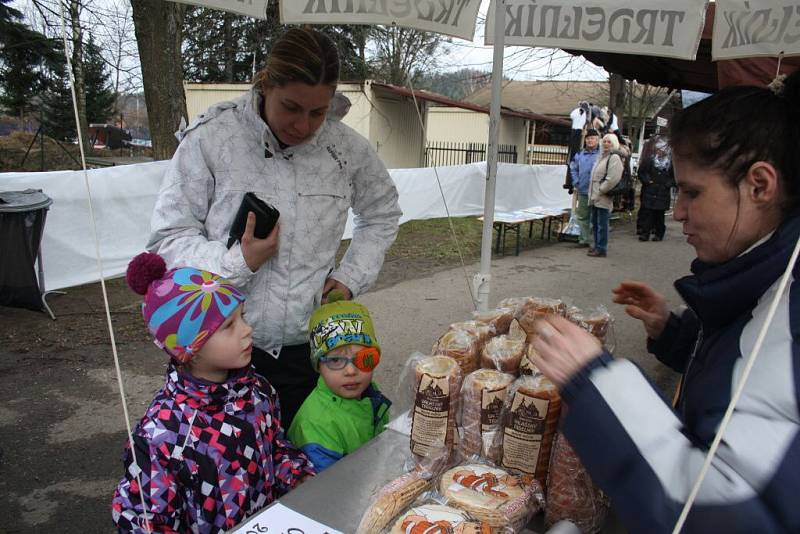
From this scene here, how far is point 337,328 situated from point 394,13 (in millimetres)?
1574

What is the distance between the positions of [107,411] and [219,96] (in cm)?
1562

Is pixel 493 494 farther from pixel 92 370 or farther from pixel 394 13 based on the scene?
pixel 92 370

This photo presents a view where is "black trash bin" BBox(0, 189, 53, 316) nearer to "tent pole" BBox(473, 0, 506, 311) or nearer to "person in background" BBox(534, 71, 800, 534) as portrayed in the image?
"tent pole" BBox(473, 0, 506, 311)

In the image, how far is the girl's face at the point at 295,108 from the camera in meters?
1.83

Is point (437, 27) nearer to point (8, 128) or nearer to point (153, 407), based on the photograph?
point (153, 407)

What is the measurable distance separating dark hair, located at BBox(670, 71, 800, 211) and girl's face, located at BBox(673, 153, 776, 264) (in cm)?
2

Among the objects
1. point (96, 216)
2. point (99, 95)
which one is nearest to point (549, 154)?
point (99, 95)

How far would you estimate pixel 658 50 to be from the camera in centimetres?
290

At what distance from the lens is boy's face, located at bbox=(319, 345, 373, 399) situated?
185 cm

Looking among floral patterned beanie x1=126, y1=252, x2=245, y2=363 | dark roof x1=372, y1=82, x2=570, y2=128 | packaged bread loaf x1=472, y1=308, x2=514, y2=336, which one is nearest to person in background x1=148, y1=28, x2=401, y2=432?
floral patterned beanie x1=126, y1=252, x2=245, y2=363

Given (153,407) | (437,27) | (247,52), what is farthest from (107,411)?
(247,52)

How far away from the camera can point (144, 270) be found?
61.4 inches

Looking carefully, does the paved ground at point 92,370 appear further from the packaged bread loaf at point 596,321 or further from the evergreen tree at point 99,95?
the evergreen tree at point 99,95

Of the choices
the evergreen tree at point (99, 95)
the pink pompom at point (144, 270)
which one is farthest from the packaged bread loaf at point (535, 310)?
the evergreen tree at point (99, 95)
